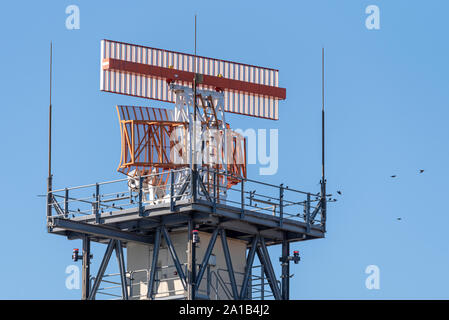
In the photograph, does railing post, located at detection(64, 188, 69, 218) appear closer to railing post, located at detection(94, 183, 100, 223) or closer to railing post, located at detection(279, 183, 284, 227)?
railing post, located at detection(94, 183, 100, 223)

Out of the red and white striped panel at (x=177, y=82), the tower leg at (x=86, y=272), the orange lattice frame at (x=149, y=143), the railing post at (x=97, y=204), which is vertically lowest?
the tower leg at (x=86, y=272)

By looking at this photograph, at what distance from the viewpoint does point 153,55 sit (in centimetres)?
7825

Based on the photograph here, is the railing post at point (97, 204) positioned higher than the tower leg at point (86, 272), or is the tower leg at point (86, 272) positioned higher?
the railing post at point (97, 204)

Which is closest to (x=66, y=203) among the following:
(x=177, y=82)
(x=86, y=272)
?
Answer: (x=86, y=272)

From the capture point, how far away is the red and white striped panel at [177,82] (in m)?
77.0

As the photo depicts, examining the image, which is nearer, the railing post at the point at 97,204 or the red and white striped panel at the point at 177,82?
Result: the railing post at the point at 97,204

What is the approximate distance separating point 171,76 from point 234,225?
9.21 metres

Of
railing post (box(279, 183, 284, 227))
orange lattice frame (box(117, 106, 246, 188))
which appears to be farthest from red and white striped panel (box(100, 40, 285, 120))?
railing post (box(279, 183, 284, 227))

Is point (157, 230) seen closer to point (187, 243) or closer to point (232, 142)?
point (187, 243)

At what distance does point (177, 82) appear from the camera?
77312 millimetres

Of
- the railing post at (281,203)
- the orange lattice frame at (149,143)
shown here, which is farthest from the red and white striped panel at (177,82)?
the railing post at (281,203)

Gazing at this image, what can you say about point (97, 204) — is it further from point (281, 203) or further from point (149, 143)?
point (281, 203)

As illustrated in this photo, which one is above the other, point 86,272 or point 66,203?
point 66,203

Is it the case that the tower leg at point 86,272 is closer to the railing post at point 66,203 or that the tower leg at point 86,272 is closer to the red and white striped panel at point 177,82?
the railing post at point 66,203
